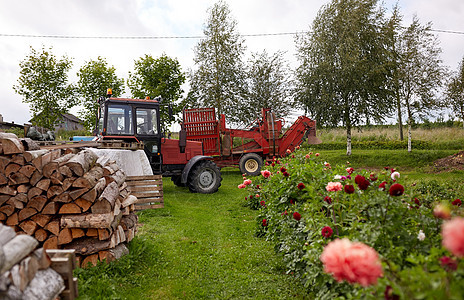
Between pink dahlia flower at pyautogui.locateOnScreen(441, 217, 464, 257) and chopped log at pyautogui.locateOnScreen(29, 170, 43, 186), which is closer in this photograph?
pink dahlia flower at pyautogui.locateOnScreen(441, 217, 464, 257)

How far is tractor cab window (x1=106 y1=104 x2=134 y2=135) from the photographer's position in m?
8.77

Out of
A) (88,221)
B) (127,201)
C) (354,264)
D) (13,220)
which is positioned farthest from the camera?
(127,201)

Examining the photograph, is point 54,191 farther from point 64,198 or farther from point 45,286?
point 45,286

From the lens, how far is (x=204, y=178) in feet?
31.3

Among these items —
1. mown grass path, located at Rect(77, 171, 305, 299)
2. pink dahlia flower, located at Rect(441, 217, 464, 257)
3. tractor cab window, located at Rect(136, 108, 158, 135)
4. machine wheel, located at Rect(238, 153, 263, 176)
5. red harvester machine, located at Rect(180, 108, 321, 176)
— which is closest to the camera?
pink dahlia flower, located at Rect(441, 217, 464, 257)

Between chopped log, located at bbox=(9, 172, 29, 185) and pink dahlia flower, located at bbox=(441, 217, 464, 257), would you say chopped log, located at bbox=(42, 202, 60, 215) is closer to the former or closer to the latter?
chopped log, located at bbox=(9, 172, 29, 185)

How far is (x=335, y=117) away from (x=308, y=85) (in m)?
2.07

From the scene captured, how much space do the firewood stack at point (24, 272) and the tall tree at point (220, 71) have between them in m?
16.4

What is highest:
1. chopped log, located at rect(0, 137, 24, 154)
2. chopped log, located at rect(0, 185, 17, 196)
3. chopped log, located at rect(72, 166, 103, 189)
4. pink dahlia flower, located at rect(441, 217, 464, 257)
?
chopped log, located at rect(0, 137, 24, 154)

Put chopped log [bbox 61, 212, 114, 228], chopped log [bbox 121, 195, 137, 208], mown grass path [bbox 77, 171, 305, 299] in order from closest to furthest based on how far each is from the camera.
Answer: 1. mown grass path [bbox 77, 171, 305, 299]
2. chopped log [bbox 61, 212, 114, 228]
3. chopped log [bbox 121, 195, 137, 208]

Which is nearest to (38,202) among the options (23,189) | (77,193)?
(23,189)

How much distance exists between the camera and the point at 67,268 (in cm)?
203

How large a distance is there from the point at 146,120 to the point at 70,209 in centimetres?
571

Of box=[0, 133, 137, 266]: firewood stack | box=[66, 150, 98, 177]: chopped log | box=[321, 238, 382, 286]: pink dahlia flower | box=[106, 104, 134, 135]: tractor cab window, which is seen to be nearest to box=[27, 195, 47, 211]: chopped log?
box=[0, 133, 137, 266]: firewood stack
